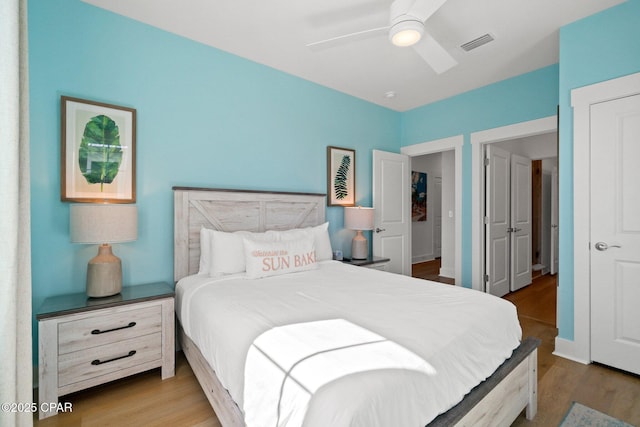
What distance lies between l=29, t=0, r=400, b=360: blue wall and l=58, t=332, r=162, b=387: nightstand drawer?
53 cm

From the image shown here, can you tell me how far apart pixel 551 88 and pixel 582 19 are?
0.84 meters

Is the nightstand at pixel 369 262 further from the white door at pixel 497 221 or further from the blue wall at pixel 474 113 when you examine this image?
the white door at pixel 497 221

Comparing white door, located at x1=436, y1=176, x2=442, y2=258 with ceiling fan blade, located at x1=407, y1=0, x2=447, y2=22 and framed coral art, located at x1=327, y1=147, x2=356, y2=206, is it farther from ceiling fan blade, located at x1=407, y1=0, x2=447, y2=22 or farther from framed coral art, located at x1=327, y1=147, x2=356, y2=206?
ceiling fan blade, located at x1=407, y1=0, x2=447, y2=22

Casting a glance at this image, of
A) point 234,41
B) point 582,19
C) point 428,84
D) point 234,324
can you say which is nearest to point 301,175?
point 234,41

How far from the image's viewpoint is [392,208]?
4215 millimetres

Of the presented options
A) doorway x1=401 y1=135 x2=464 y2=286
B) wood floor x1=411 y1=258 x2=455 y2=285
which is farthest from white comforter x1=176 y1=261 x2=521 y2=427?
wood floor x1=411 y1=258 x2=455 y2=285

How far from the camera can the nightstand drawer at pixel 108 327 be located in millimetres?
1772

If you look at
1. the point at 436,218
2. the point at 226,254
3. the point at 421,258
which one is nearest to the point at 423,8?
the point at 226,254

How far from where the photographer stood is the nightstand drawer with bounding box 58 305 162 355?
1.77 meters

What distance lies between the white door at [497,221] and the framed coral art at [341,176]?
68.1 inches

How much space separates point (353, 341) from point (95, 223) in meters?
1.77

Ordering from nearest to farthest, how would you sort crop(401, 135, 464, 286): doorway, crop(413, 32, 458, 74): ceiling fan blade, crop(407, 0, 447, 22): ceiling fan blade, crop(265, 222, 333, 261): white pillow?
crop(407, 0, 447, 22): ceiling fan blade, crop(413, 32, 458, 74): ceiling fan blade, crop(265, 222, 333, 261): white pillow, crop(401, 135, 464, 286): doorway

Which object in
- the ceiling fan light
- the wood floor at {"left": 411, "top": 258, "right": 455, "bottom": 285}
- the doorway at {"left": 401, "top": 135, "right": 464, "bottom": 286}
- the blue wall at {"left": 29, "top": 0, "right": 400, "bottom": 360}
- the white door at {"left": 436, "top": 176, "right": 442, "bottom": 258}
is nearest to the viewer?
the ceiling fan light

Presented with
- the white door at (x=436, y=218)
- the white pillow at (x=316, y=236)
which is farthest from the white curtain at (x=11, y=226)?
the white door at (x=436, y=218)
